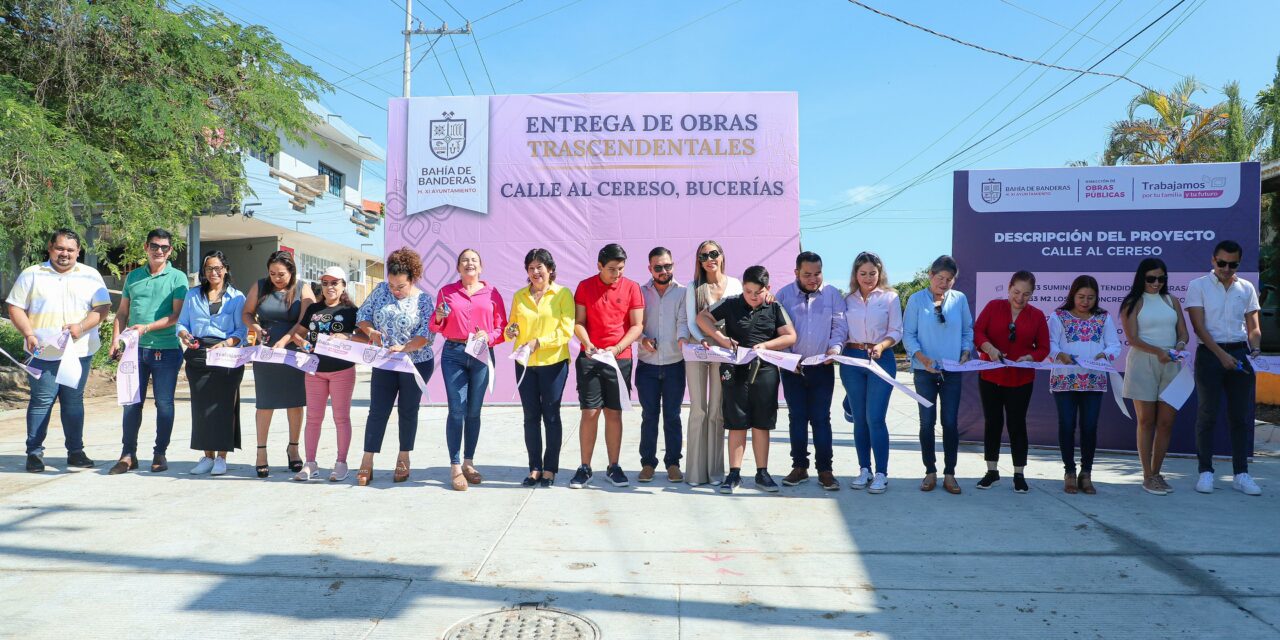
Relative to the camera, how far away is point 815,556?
4.18 metres

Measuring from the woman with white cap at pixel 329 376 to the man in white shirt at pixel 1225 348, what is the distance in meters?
5.94

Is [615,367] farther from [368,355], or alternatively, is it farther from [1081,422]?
[1081,422]

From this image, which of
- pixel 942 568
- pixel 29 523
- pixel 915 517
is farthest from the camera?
pixel 915 517

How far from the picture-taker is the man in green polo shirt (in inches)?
241

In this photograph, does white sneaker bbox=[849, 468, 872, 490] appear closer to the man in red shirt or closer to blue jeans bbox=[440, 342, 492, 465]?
the man in red shirt

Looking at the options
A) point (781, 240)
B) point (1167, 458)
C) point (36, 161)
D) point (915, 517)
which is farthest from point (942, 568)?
point (36, 161)

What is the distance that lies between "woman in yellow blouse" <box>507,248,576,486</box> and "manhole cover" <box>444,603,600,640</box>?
2.45 meters

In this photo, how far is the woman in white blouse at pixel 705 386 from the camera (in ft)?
19.0


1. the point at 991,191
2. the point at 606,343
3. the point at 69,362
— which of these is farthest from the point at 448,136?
the point at 991,191

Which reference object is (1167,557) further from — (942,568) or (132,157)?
(132,157)

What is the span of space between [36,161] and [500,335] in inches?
272

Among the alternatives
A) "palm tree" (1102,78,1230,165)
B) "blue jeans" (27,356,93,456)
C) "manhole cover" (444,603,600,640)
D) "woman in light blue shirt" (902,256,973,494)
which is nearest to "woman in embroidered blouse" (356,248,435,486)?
"blue jeans" (27,356,93,456)

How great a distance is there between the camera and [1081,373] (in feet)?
19.1

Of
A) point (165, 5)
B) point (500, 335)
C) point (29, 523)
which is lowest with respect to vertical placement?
point (29, 523)
